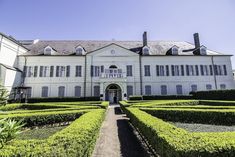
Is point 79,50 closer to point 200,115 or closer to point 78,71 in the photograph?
point 78,71

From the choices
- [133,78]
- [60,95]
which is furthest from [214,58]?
[60,95]

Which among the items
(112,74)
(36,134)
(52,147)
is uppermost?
(112,74)

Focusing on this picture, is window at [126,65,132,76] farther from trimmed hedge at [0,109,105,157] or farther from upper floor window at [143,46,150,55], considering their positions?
trimmed hedge at [0,109,105,157]

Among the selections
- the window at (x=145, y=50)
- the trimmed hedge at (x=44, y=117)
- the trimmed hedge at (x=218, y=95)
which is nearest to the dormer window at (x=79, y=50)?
the window at (x=145, y=50)

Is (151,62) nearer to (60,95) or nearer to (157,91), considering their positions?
(157,91)

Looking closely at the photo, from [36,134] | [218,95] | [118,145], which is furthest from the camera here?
[218,95]

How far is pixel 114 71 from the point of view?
2780cm

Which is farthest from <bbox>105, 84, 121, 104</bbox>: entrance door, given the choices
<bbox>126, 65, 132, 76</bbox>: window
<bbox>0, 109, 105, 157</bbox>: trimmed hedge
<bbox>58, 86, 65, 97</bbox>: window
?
<bbox>0, 109, 105, 157</bbox>: trimmed hedge

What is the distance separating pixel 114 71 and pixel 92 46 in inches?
321

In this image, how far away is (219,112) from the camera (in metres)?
9.50

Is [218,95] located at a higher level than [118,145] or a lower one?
higher

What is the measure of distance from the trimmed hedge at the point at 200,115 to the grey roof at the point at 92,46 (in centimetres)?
2134

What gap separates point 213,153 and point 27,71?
1180 inches

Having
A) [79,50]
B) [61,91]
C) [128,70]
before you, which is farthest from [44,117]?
[79,50]
